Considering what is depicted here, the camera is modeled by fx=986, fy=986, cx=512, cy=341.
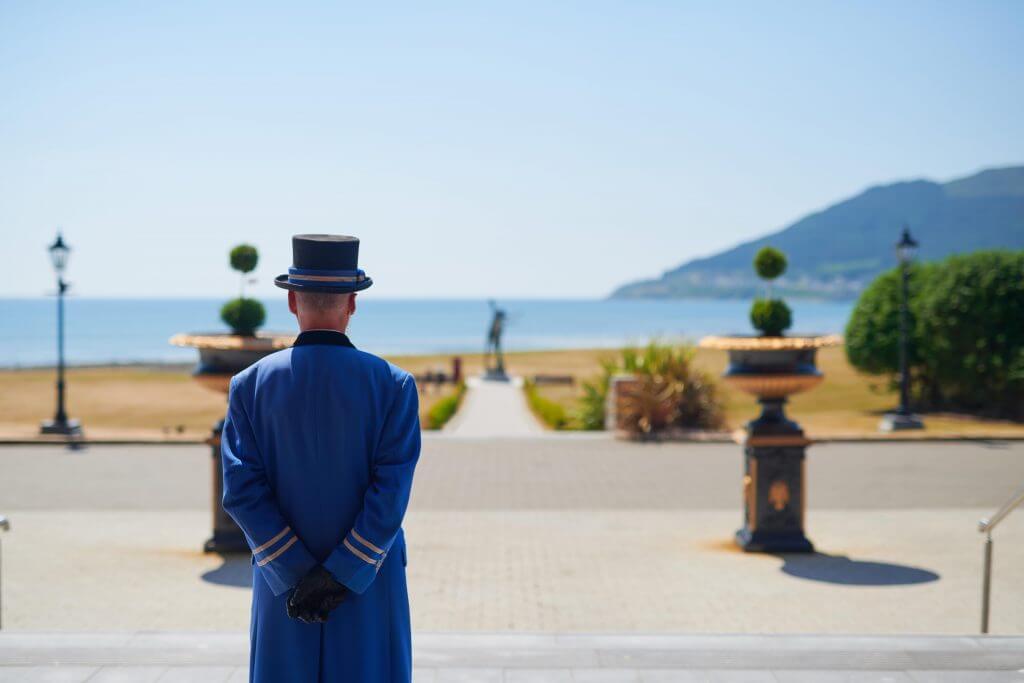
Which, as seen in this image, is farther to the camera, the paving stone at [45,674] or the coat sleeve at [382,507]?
the paving stone at [45,674]

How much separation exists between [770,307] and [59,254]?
13841mm

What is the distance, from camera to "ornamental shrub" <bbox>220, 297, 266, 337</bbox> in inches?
340

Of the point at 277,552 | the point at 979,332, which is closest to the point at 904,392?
the point at 979,332

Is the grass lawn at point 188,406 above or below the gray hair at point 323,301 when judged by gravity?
below

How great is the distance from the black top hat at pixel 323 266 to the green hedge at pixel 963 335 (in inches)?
717

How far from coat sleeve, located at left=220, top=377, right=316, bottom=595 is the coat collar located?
46 cm

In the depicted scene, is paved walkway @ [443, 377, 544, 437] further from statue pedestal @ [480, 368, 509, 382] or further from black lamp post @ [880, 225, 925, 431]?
black lamp post @ [880, 225, 925, 431]

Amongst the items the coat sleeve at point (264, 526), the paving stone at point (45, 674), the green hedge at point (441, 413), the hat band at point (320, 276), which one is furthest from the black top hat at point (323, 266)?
the green hedge at point (441, 413)

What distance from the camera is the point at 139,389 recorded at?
29.9m

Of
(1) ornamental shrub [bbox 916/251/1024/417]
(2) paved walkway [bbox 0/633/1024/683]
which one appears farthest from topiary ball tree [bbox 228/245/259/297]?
(1) ornamental shrub [bbox 916/251/1024/417]

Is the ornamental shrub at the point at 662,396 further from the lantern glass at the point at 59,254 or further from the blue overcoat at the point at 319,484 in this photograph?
the blue overcoat at the point at 319,484

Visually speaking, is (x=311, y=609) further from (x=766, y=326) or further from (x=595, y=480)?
(x=595, y=480)

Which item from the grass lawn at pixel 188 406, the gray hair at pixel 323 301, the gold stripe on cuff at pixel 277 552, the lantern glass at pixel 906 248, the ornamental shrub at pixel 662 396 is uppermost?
the lantern glass at pixel 906 248

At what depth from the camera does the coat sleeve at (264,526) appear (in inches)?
131
